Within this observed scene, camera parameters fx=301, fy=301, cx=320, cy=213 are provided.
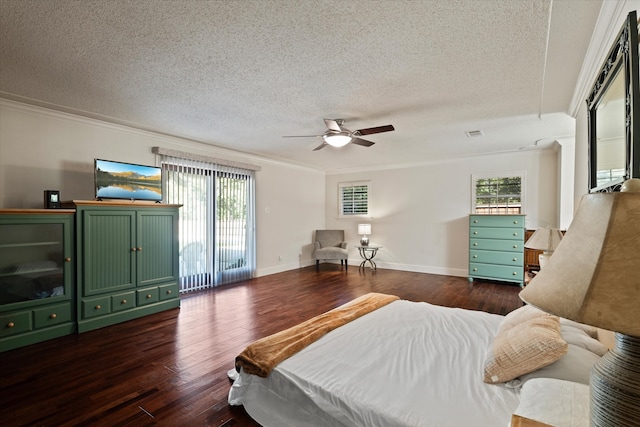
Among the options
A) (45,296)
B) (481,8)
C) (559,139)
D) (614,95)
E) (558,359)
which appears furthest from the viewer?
(559,139)

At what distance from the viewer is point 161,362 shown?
8.66 ft

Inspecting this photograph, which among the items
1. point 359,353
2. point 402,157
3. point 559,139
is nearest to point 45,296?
point 359,353

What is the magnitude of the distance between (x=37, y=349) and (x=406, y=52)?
428 centimetres

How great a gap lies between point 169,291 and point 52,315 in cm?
125

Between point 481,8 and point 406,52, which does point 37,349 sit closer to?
point 406,52

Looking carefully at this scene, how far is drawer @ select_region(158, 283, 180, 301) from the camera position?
408cm

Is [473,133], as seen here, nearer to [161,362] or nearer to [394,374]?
[394,374]

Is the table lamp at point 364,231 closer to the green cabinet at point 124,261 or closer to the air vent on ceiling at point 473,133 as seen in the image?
the air vent on ceiling at point 473,133

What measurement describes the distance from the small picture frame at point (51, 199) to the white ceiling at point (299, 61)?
3.37 ft

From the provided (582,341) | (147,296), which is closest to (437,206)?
(582,341)

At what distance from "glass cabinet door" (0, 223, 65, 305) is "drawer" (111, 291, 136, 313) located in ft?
1.67

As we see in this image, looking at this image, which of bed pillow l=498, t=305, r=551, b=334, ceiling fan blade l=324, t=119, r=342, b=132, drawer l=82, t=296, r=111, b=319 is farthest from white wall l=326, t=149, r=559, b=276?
drawer l=82, t=296, r=111, b=319

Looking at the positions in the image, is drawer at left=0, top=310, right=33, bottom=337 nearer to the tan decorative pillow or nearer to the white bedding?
the white bedding

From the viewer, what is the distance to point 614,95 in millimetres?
1665
